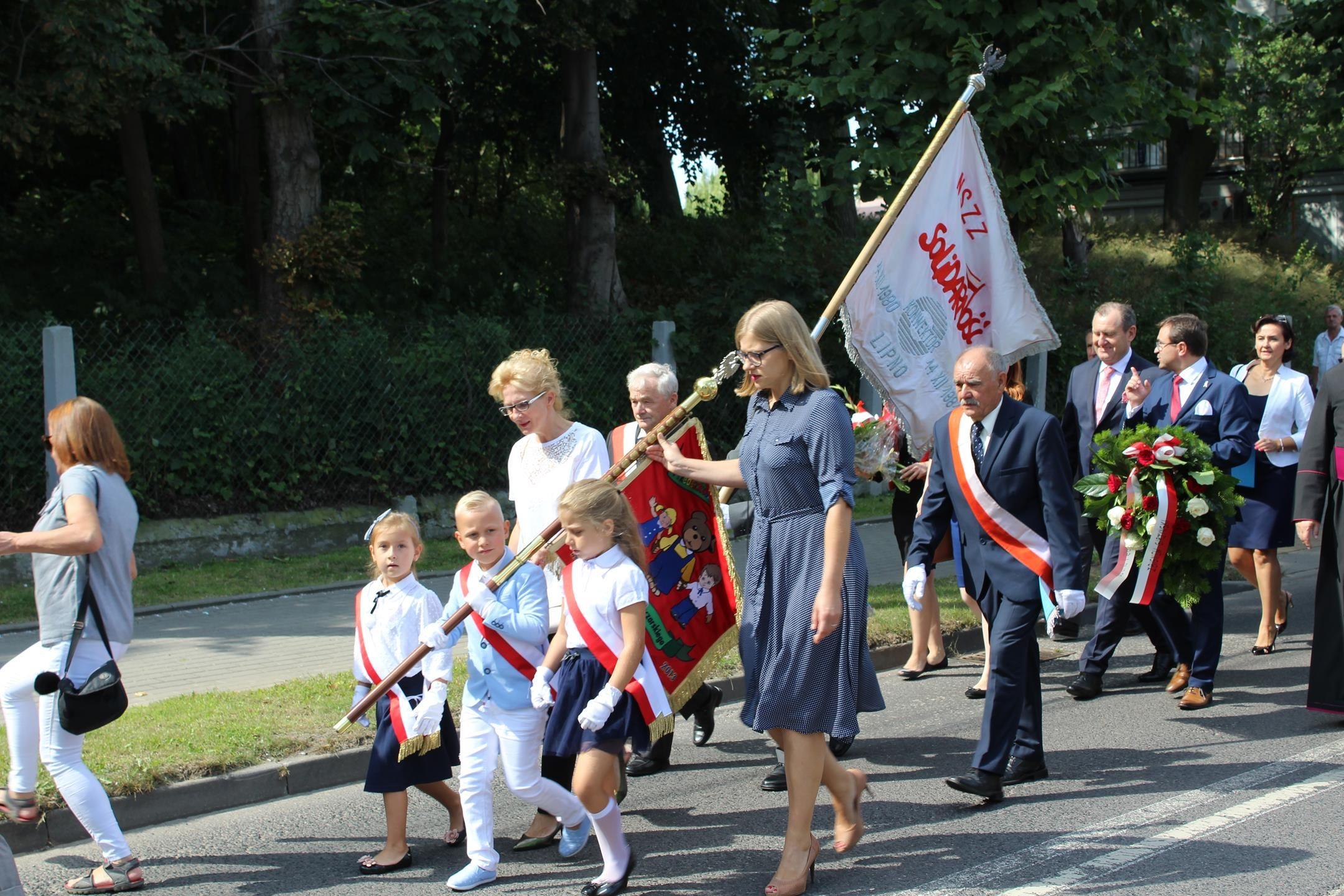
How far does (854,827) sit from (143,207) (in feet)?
50.3

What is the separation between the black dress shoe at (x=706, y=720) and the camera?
6490 mm

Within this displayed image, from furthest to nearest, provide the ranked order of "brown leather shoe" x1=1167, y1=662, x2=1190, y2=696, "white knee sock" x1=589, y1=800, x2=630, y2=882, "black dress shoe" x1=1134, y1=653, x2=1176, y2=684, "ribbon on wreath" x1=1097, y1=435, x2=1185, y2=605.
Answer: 1. "black dress shoe" x1=1134, y1=653, x2=1176, y2=684
2. "brown leather shoe" x1=1167, y1=662, x2=1190, y2=696
3. "ribbon on wreath" x1=1097, y1=435, x2=1185, y2=605
4. "white knee sock" x1=589, y1=800, x2=630, y2=882

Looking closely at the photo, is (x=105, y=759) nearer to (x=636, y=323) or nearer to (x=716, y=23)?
(x=636, y=323)

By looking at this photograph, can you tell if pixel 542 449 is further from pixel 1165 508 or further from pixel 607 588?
pixel 1165 508

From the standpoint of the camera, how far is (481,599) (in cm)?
474

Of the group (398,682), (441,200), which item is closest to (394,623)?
(398,682)

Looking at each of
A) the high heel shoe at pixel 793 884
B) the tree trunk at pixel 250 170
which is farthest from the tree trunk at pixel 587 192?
the high heel shoe at pixel 793 884

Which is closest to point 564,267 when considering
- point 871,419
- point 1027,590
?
Result: point 871,419

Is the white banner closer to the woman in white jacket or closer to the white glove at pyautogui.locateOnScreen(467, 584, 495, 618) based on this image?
the woman in white jacket

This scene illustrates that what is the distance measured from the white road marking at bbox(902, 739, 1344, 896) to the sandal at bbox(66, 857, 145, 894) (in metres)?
2.62

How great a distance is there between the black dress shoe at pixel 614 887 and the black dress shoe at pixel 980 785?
4.74ft

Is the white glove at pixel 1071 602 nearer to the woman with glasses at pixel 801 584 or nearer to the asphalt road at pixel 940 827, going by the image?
the asphalt road at pixel 940 827

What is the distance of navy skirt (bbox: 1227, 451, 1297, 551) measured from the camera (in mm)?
8492

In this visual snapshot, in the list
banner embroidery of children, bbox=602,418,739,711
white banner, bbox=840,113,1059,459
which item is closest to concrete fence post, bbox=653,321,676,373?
white banner, bbox=840,113,1059,459
